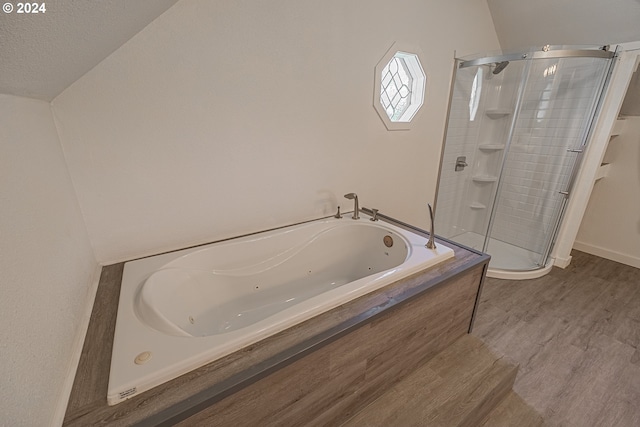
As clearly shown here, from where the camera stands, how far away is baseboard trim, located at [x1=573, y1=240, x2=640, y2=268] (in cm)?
265

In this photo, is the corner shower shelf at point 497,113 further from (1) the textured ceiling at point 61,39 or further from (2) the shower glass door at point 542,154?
(1) the textured ceiling at point 61,39

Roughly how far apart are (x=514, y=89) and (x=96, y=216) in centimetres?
338

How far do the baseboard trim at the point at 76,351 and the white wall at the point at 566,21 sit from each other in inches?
142

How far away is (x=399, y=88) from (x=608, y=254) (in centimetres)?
282

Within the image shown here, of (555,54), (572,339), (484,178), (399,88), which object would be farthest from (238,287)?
(555,54)

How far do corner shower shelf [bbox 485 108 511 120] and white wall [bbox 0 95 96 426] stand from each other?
131 inches

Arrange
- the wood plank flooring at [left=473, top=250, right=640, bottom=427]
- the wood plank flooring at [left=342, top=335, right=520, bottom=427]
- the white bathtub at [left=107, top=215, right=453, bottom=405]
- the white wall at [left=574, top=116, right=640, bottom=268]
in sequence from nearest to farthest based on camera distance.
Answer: the white bathtub at [left=107, top=215, right=453, bottom=405]
the wood plank flooring at [left=342, top=335, right=520, bottom=427]
the wood plank flooring at [left=473, top=250, right=640, bottom=427]
the white wall at [left=574, top=116, right=640, bottom=268]

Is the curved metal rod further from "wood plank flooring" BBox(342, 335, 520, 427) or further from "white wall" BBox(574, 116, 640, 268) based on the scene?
"wood plank flooring" BBox(342, 335, 520, 427)

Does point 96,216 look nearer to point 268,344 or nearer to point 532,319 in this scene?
point 268,344

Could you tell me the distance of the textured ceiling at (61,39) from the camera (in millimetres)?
558

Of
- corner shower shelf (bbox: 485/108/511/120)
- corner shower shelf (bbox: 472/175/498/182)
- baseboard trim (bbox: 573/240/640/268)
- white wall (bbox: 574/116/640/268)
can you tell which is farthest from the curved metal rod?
baseboard trim (bbox: 573/240/640/268)

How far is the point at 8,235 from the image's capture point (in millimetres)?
622

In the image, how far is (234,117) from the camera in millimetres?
1524

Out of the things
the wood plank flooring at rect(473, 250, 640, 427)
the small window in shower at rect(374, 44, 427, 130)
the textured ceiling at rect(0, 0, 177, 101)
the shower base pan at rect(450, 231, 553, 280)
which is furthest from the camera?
the shower base pan at rect(450, 231, 553, 280)
